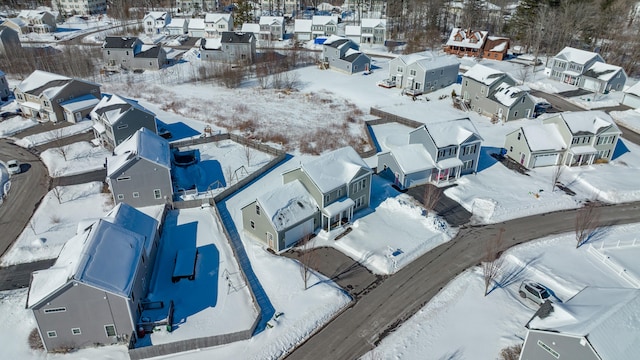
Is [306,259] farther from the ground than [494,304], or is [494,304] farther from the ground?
[306,259]

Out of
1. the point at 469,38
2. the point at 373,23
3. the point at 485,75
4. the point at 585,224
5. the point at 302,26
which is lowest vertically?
the point at 585,224

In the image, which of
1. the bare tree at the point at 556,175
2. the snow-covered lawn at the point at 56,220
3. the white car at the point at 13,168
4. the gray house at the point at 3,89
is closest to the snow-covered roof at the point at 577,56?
the bare tree at the point at 556,175

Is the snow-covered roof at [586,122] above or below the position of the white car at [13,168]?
above

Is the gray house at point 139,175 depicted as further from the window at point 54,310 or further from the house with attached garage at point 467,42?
the house with attached garage at point 467,42

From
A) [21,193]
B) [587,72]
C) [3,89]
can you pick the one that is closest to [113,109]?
[21,193]

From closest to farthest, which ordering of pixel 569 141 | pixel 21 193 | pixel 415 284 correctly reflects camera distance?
pixel 415 284 < pixel 21 193 < pixel 569 141

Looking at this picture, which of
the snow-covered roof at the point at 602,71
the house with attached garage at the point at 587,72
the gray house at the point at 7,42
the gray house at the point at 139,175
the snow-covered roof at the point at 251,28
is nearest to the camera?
the gray house at the point at 139,175

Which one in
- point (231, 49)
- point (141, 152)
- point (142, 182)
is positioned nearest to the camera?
point (141, 152)

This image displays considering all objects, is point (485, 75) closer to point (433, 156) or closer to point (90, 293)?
point (433, 156)
